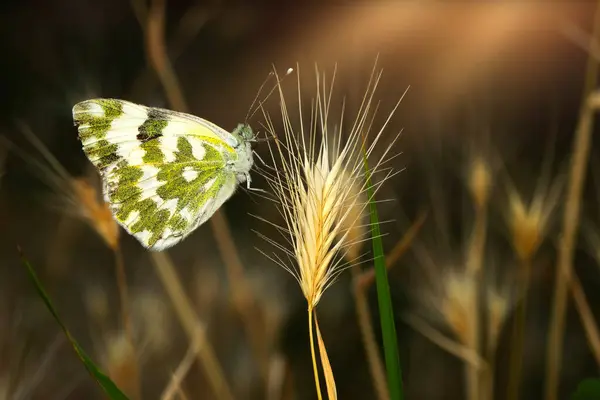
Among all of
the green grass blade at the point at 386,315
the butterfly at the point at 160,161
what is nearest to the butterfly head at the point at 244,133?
the butterfly at the point at 160,161

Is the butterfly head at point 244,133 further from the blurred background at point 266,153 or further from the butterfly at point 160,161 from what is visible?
the blurred background at point 266,153

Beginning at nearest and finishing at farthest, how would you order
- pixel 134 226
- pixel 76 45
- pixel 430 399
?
pixel 134 226
pixel 430 399
pixel 76 45

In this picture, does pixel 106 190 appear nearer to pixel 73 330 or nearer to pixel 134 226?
pixel 134 226

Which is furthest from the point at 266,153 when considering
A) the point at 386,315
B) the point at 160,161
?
the point at 386,315

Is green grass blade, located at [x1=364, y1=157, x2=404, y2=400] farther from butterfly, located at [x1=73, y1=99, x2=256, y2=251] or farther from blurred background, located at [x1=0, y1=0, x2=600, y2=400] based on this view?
blurred background, located at [x1=0, y1=0, x2=600, y2=400]

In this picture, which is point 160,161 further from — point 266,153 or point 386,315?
point 266,153

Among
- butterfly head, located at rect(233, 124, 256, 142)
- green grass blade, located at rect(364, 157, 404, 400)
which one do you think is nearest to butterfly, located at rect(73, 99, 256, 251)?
butterfly head, located at rect(233, 124, 256, 142)

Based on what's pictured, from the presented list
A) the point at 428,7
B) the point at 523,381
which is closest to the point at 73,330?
the point at 523,381
